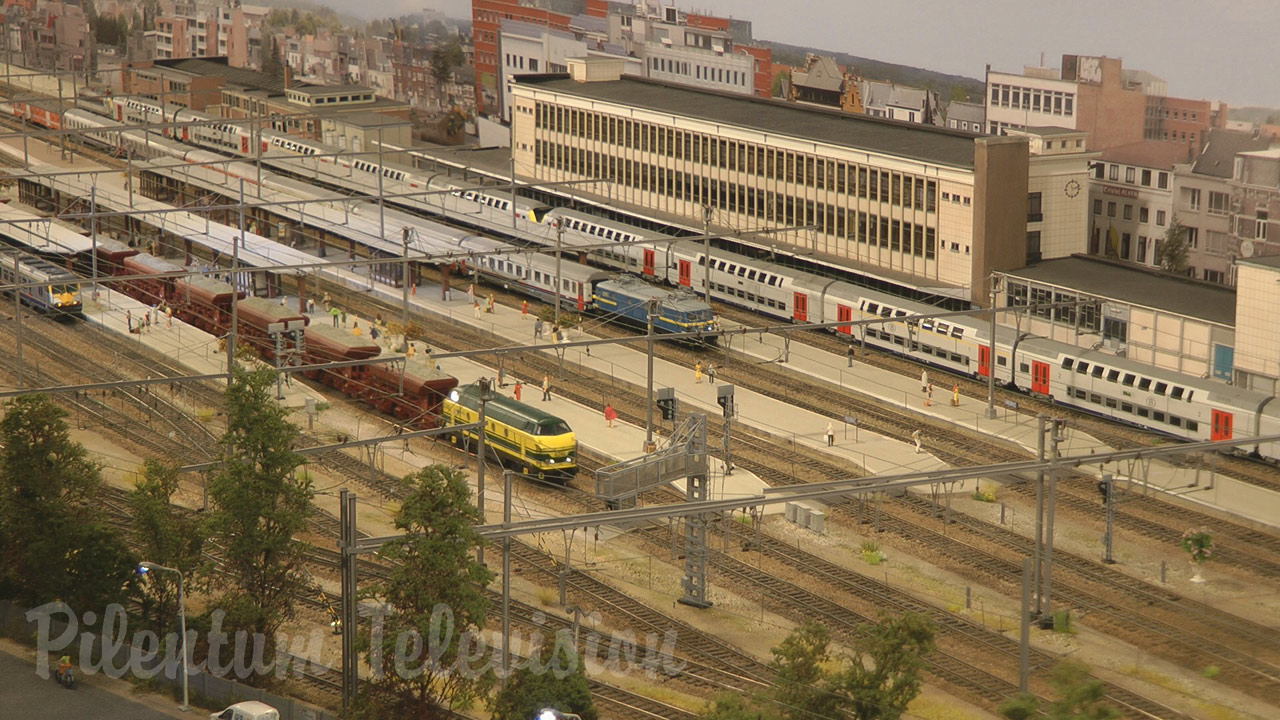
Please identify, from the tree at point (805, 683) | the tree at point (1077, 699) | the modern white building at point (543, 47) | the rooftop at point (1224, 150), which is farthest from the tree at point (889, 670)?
the modern white building at point (543, 47)

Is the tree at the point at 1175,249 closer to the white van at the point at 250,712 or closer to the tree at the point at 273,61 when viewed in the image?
the white van at the point at 250,712

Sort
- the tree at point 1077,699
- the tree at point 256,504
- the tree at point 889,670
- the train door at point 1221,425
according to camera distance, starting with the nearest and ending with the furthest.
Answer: the tree at point 1077,699, the tree at point 889,670, the tree at point 256,504, the train door at point 1221,425

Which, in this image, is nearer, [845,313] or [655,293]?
[655,293]

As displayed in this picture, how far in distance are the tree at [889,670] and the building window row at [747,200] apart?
32.4 m

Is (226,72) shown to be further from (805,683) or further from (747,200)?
(805,683)

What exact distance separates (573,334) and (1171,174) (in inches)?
945

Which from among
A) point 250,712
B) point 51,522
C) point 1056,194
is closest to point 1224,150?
point 1056,194

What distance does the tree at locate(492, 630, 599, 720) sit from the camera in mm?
26156

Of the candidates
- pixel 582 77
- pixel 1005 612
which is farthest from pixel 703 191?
pixel 1005 612

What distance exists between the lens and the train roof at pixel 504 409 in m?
40.7

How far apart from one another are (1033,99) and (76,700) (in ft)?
182

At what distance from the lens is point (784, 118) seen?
65.7 m

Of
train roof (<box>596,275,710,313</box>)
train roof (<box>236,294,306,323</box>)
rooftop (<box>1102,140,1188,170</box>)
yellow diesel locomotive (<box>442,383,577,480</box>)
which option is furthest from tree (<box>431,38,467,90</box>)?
yellow diesel locomotive (<box>442,383,577,480</box>)

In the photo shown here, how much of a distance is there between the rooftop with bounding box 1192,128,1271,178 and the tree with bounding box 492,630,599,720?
42.1 m
